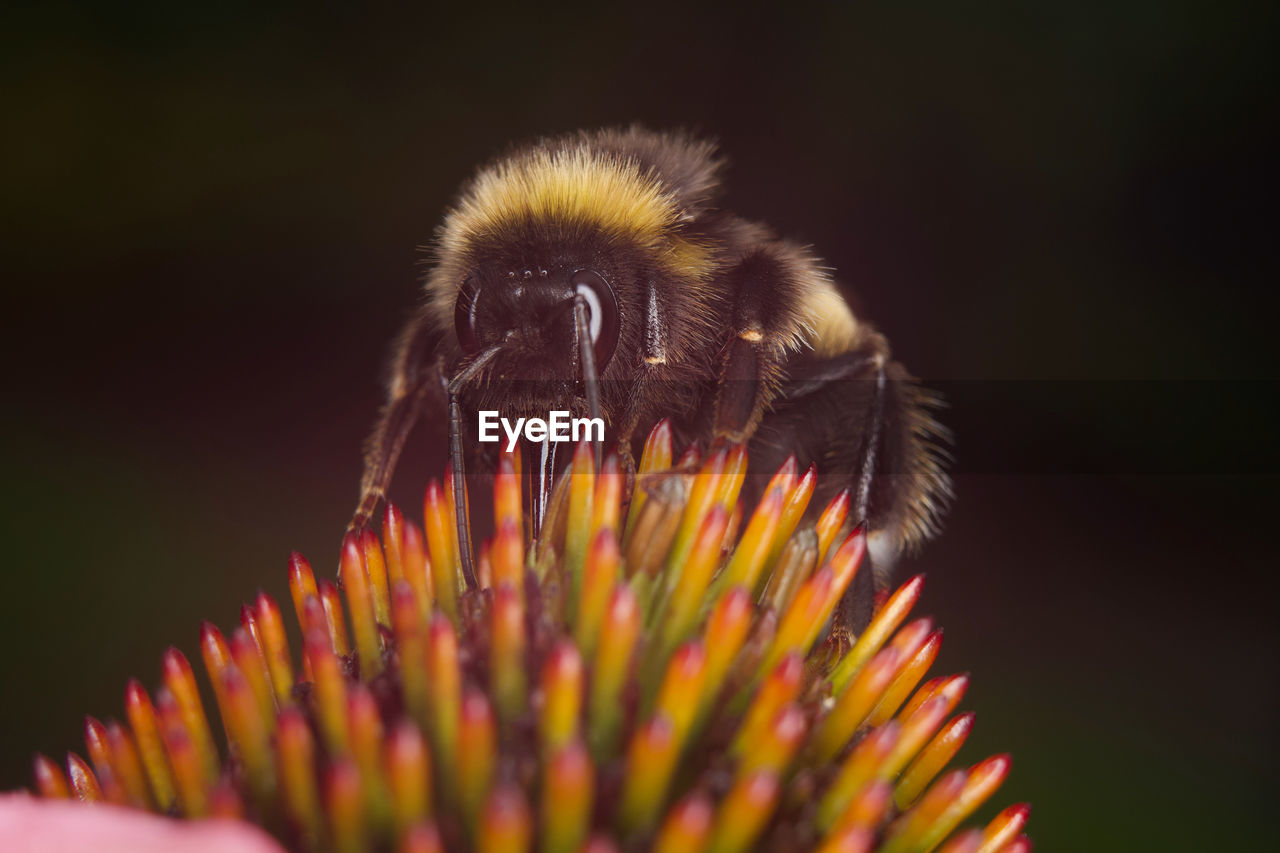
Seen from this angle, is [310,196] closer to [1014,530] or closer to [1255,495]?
[1014,530]

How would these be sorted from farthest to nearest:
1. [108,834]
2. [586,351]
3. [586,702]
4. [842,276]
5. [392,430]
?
[842,276]
[392,430]
[586,351]
[586,702]
[108,834]

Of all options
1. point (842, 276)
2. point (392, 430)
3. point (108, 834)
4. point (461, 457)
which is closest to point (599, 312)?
point (461, 457)

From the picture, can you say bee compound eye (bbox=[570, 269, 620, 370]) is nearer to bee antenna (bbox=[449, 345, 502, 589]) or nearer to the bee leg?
bee antenna (bbox=[449, 345, 502, 589])

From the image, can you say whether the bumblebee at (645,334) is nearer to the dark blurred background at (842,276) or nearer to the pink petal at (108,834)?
the pink petal at (108,834)

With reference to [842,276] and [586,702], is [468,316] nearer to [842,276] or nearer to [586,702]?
[586,702]

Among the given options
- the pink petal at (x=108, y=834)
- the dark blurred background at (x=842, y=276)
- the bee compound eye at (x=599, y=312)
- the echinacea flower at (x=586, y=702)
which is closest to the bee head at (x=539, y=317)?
the bee compound eye at (x=599, y=312)

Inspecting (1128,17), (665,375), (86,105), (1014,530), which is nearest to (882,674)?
(665,375)
